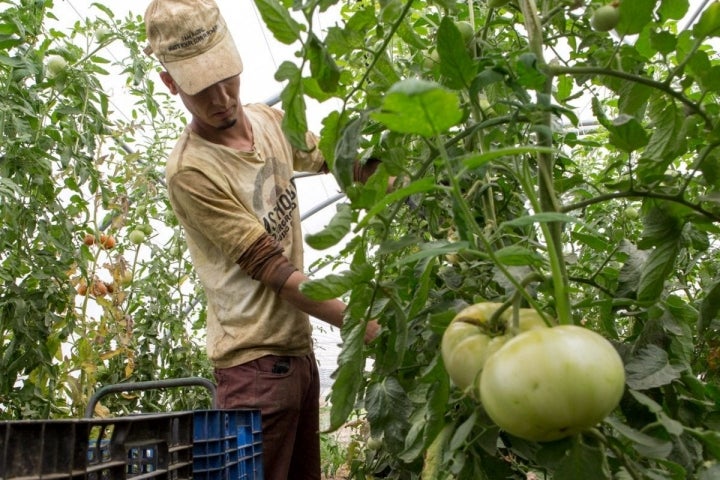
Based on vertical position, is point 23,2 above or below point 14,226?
above

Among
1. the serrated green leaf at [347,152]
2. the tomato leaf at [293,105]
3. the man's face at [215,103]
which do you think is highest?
the man's face at [215,103]

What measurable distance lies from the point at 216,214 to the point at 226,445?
56cm

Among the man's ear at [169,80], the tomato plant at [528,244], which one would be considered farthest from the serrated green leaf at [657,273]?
the man's ear at [169,80]

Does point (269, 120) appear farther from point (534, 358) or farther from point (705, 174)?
point (534, 358)

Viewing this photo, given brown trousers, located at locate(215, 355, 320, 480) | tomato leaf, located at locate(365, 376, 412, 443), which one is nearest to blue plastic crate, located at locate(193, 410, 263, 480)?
brown trousers, located at locate(215, 355, 320, 480)

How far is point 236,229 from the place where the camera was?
63.9 inches

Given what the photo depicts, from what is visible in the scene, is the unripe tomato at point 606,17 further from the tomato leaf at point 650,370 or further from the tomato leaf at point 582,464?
the tomato leaf at point 582,464

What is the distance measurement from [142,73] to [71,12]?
5.60ft

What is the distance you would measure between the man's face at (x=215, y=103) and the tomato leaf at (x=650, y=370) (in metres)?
1.26

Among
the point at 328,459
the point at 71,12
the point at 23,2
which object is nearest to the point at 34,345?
the point at 23,2

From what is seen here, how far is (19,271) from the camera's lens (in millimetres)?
2098

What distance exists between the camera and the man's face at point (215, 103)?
1692 millimetres

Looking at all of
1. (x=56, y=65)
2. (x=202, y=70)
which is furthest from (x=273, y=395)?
(x=56, y=65)

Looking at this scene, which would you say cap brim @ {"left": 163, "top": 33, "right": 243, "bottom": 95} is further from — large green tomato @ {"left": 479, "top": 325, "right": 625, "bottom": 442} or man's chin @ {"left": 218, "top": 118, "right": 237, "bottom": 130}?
large green tomato @ {"left": 479, "top": 325, "right": 625, "bottom": 442}
